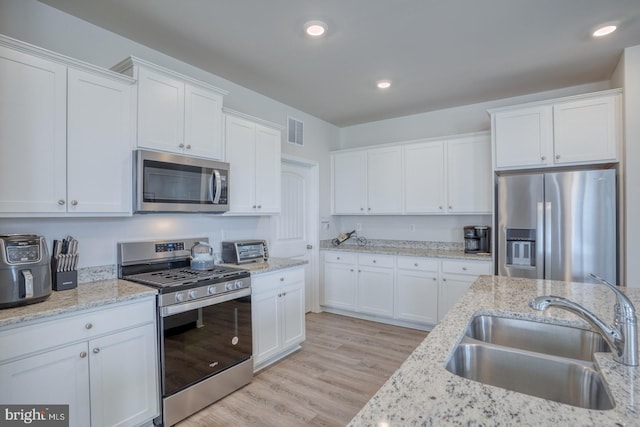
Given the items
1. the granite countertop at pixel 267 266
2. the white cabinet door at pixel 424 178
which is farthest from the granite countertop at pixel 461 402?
the white cabinet door at pixel 424 178

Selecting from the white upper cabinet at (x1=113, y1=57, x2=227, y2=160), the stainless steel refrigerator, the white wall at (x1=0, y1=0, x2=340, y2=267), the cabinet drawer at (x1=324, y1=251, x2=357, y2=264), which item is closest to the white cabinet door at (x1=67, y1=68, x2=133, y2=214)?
the white upper cabinet at (x1=113, y1=57, x2=227, y2=160)

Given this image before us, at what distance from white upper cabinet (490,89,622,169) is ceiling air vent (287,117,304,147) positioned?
2.27 m

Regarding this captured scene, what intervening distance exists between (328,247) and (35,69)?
11.6 feet

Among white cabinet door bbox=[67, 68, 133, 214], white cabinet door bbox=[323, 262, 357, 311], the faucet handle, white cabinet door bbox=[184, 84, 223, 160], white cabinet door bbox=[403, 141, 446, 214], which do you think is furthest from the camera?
white cabinet door bbox=[323, 262, 357, 311]

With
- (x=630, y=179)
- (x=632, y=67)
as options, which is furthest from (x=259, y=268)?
(x=632, y=67)

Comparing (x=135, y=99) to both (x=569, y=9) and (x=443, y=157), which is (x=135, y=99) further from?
(x=443, y=157)

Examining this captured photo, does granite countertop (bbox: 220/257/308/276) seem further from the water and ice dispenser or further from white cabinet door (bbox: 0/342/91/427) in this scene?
the water and ice dispenser

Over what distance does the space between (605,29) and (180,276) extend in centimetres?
365

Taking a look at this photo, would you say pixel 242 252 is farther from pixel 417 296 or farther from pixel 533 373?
pixel 533 373

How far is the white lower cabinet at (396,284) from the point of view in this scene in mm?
3717

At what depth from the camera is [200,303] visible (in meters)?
2.27

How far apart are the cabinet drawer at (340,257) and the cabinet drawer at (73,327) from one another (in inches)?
109

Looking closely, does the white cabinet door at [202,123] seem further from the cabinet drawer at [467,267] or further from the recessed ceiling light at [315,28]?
the cabinet drawer at [467,267]

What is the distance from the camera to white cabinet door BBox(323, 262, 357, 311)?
441 centimetres
